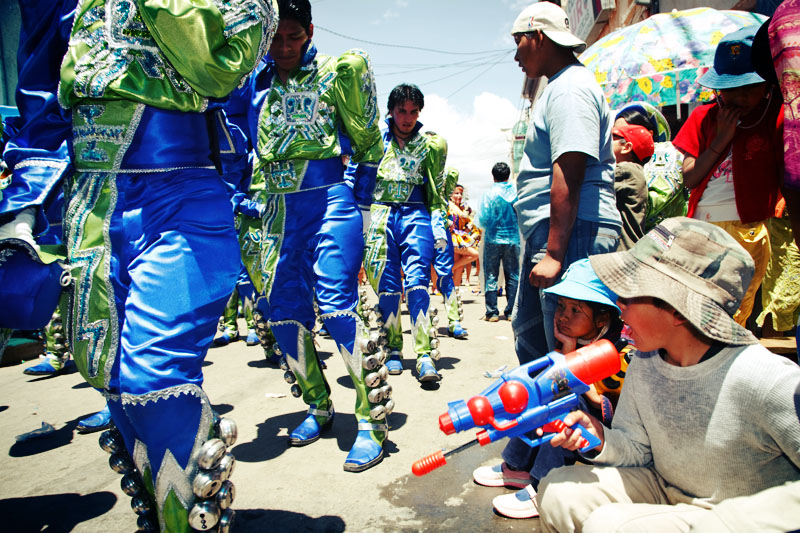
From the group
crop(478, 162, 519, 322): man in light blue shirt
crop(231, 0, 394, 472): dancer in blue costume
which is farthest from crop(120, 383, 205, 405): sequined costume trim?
crop(478, 162, 519, 322): man in light blue shirt

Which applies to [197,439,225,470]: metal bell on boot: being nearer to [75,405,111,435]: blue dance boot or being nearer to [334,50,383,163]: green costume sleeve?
[334,50,383,163]: green costume sleeve

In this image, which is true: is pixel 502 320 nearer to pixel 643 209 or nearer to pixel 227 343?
pixel 227 343

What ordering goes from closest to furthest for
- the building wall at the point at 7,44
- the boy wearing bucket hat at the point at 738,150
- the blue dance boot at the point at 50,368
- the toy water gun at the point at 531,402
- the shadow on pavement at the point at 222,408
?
the toy water gun at the point at 531,402, the boy wearing bucket hat at the point at 738,150, the shadow on pavement at the point at 222,408, the blue dance boot at the point at 50,368, the building wall at the point at 7,44

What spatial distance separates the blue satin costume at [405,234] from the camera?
4.44 metres

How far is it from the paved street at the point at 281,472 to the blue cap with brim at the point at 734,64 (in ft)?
7.74

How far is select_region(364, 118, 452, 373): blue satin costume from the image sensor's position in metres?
4.44

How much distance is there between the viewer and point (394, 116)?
183 inches

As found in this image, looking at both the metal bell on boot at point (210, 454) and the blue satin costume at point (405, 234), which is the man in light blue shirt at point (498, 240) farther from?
the metal bell on boot at point (210, 454)

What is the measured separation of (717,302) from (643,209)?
1.68 metres

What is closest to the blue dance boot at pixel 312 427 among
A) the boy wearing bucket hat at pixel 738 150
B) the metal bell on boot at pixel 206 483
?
the metal bell on boot at pixel 206 483

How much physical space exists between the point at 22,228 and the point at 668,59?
5.12 metres

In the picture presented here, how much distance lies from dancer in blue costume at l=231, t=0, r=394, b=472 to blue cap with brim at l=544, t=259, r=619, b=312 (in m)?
1.13

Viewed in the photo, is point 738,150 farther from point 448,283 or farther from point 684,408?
point 448,283

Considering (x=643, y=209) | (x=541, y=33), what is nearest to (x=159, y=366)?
(x=541, y=33)
